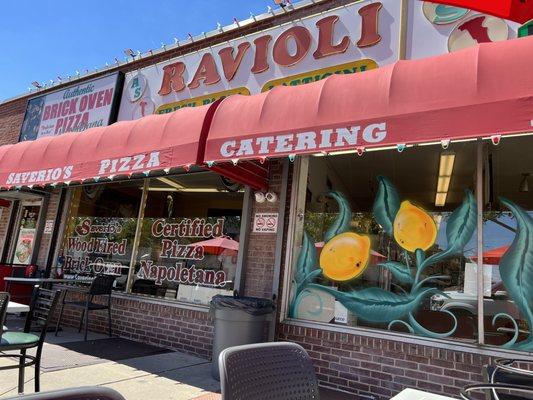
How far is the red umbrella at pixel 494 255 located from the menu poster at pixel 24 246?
919 cm

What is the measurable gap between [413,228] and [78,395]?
475cm

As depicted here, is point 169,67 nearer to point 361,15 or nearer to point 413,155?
point 361,15

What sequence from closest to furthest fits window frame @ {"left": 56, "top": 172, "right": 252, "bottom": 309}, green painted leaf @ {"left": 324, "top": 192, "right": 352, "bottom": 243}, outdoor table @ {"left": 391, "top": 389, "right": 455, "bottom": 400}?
outdoor table @ {"left": 391, "top": 389, "right": 455, "bottom": 400} < green painted leaf @ {"left": 324, "top": 192, "right": 352, "bottom": 243} < window frame @ {"left": 56, "top": 172, "right": 252, "bottom": 309}

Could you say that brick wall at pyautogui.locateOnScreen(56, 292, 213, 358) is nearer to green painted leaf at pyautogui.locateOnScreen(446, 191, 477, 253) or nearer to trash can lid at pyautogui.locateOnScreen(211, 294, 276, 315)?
trash can lid at pyautogui.locateOnScreen(211, 294, 276, 315)

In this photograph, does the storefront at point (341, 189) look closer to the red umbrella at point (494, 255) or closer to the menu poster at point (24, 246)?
the red umbrella at point (494, 255)

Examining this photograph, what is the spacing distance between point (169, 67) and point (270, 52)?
240 centimetres

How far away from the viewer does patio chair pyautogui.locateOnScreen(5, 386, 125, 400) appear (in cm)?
125

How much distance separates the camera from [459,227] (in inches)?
202

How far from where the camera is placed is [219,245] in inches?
274

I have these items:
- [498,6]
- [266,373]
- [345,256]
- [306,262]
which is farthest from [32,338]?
[498,6]

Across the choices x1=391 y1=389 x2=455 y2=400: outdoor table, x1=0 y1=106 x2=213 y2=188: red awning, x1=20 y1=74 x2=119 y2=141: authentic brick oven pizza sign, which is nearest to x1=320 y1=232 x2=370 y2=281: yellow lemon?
x1=0 y1=106 x2=213 y2=188: red awning

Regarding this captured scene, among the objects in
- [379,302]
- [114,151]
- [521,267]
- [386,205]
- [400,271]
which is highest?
[114,151]

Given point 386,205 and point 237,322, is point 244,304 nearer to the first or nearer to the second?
point 237,322

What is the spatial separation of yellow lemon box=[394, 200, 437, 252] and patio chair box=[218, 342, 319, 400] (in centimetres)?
348
